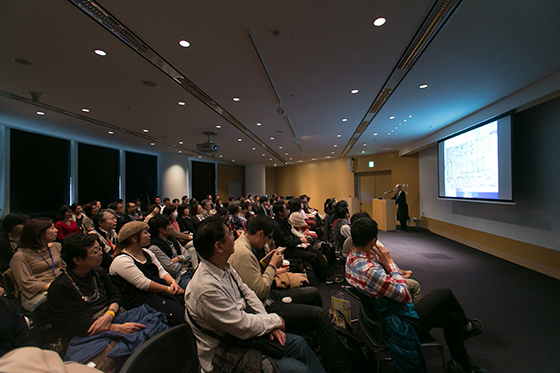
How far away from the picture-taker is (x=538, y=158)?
449cm

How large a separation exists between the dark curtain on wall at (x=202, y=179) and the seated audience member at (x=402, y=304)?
13179mm

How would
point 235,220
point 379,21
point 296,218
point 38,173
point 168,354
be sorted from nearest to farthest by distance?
point 168,354, point 379,21, point 296,218, point 235,220, point 38,173

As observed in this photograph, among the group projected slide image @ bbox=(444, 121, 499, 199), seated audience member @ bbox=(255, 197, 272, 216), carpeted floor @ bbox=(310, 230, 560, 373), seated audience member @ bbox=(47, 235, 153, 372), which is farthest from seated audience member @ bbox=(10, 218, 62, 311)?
projected slide image @ bbox=(444, 121, 499, 199)

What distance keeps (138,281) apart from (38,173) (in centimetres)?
811

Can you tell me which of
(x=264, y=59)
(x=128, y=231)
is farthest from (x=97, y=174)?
(x=264, y=59)

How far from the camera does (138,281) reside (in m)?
2.03

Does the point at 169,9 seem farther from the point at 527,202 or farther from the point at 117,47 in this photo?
the point at 527,202

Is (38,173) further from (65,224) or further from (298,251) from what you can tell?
(298,251)

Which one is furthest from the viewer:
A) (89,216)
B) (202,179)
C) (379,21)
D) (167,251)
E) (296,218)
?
(202,179)

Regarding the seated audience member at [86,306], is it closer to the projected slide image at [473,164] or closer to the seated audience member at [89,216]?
the seated audience member at [89,216]

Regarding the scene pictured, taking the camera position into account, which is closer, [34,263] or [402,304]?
[402,304]

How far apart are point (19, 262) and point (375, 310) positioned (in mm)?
3236

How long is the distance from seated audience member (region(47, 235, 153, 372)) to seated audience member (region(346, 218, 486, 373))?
1.63m

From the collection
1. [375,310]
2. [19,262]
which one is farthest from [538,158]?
[19,262]
